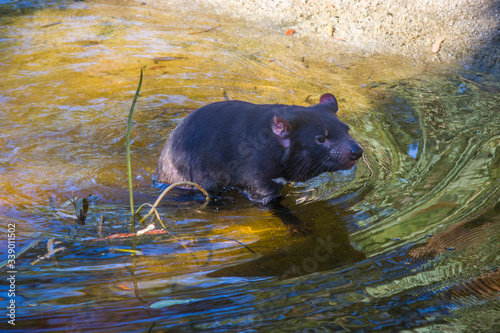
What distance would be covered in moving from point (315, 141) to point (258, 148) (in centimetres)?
56

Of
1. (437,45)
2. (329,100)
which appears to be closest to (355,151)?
(329,100)

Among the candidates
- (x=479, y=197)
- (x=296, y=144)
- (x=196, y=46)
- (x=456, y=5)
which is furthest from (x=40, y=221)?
(x=456, y=5)

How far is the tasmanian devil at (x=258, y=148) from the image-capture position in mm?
4238

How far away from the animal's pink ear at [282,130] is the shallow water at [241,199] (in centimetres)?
66

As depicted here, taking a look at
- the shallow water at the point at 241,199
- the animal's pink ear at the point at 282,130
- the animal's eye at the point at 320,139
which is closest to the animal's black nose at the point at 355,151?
the animal's eye at the point at 320,139

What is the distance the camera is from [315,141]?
4.25m

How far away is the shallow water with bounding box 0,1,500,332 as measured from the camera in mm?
2895

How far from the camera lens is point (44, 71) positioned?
714 centimetres

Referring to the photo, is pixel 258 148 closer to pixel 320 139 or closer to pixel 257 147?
pixel 257 147

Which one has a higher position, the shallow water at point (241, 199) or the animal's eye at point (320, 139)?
the animal's eye at point (320, 139)

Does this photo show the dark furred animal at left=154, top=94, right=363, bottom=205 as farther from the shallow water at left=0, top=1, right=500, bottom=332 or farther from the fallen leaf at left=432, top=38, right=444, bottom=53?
the fallen leaf at left=432, top=38, right=444, bottom=53

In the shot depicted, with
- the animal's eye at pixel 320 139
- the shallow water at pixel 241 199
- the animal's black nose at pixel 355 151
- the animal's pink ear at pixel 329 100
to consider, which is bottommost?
the shallow water at pixel 241 199

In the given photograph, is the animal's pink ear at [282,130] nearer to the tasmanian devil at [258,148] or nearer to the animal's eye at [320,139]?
the tasmanian devil at [258,148]

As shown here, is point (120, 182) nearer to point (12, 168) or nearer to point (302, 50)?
point (12, 168)
